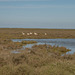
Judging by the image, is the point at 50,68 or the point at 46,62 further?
the point at 46,62

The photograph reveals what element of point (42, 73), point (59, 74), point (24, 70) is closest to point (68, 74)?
point (59, 74)

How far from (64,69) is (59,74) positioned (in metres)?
0.65

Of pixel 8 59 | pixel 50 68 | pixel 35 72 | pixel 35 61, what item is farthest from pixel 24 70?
pixel 8 59

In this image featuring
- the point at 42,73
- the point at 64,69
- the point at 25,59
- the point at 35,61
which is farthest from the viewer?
the point at 25,59

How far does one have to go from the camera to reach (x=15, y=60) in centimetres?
1145

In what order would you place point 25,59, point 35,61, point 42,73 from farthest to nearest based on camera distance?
point 25,59 < point 35,61 < point 42,73

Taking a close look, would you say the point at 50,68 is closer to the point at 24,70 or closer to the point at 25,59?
the point at 24,70

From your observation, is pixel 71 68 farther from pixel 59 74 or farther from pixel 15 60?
pixel 15 60

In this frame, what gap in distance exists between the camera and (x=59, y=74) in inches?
336

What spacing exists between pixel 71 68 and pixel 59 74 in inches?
36.3

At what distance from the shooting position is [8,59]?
11.2 meters

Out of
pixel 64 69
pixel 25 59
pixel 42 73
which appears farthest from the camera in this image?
pixel 25 59

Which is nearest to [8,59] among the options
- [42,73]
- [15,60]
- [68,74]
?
[15,60]

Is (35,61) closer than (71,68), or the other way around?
(71,68)
